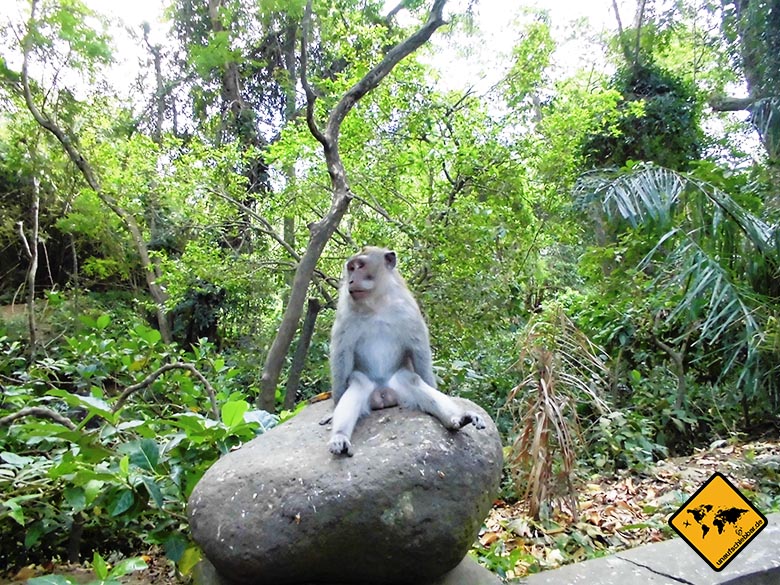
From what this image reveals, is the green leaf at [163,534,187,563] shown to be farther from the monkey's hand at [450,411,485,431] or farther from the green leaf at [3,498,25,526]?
the monkey's hand at [450,411,485,431]

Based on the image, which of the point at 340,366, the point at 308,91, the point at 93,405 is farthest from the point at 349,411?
the point at 308,91

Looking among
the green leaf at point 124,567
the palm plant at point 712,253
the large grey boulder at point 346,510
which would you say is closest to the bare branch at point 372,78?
the palm plant at point 712,253

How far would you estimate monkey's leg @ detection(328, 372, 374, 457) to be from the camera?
8.80ft

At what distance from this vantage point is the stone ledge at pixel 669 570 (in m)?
3.14

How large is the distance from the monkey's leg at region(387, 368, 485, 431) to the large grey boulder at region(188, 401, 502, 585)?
3.7 inches

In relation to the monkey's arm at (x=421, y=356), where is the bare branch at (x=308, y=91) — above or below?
above

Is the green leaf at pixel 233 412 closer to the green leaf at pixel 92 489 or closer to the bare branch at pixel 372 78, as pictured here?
the green leaf at pixel 92 489

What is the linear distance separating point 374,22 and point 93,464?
31.4ft

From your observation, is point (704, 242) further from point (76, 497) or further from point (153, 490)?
point (76, 497)

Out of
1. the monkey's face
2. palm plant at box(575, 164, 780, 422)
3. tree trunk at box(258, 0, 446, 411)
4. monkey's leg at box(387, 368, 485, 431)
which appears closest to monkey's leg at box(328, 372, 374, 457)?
monkey's leg at box(387, 368, 485, 431)

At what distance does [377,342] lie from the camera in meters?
3.31

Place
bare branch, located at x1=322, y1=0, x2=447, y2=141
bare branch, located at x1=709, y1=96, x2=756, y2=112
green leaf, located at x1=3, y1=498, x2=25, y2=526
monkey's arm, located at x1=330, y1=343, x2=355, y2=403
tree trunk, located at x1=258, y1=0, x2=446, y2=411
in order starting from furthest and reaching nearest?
bare branch, located at x1=709, y1=96, x2=756, y2=112
bare branch, located at x1=322, y1=0, x2=447, y2=141
tree trunk, located at x1=258, y1=0, x2=446, y2=411
monkey's arm, located at x1=330, y1=343, x2=355, y2=403
green leaf, located at x1=3, y1=498, x2=25, y2=526

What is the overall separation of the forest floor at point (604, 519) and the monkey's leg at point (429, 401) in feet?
3.11

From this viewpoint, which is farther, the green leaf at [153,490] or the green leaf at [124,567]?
the green leaf at [153,490]
